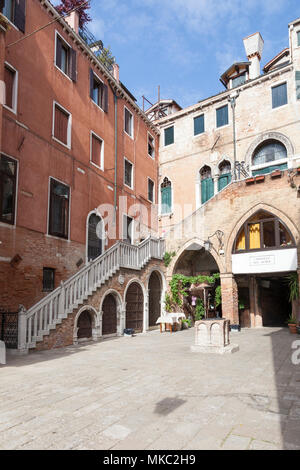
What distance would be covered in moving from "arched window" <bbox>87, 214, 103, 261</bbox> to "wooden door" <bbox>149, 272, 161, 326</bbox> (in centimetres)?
334

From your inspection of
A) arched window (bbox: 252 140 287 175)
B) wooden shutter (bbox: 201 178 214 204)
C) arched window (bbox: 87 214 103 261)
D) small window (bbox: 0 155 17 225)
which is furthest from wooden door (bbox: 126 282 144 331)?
arched window (bbox: 252 140 287 175)

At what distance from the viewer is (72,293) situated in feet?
38.5

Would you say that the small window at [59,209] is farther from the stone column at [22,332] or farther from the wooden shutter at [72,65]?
the wooden shutter at [72,65]

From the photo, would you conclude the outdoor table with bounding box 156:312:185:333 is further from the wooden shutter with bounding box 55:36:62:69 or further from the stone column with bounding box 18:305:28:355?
the wooden shutter with bounding box 55:36:62:69

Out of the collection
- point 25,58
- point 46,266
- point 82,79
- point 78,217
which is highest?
point 82,79

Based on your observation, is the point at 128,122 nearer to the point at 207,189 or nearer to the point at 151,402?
the point at 207,189

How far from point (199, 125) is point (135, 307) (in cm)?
1212

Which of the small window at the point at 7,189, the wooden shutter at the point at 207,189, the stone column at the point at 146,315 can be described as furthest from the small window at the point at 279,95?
the small window at the point at 7,189

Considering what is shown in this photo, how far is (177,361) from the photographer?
8305 mm

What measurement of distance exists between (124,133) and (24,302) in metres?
11.4

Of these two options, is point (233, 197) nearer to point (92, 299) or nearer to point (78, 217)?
point (78, 217)

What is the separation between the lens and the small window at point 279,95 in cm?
1869
